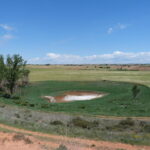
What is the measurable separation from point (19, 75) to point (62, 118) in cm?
2232

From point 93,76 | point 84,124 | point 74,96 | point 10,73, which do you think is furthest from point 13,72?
point 93,76

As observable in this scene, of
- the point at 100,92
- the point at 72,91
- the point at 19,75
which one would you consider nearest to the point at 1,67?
the point at 19,75

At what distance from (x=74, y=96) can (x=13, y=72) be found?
1411 cm

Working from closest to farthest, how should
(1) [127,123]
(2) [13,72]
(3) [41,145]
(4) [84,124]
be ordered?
(3) [41,145] < (4) [84,124] < (1) [127,123] < (2) [13,72]

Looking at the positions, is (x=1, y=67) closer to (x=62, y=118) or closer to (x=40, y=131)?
(x=62, y=118)

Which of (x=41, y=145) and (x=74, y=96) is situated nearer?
(x=41, y=145)

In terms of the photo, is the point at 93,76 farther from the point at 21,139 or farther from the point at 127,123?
the point at 21,139

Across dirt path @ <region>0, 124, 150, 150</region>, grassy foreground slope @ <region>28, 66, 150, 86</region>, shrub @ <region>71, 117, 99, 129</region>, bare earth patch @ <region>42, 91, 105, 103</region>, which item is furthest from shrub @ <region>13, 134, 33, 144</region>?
grassy foreground slope @ <region>28, 66, 150, 86</region>

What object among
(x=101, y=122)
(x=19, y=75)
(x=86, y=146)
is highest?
(x=19, y=75)

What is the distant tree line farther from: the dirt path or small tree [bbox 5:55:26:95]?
the dirt path

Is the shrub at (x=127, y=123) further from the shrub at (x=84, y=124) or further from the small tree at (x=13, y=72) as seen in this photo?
the small tree at (x=13, y=72)

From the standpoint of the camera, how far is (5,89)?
42.7 meters

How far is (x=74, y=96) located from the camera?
4484 centimetres

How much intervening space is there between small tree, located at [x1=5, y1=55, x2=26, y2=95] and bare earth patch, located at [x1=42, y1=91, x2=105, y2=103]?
6.78 meters
